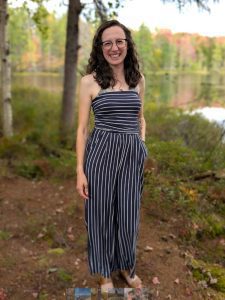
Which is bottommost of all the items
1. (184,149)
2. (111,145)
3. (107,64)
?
(184,149)

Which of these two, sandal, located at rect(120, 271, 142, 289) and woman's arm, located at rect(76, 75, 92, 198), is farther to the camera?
sandal, located at rect(120, 271, 142, 289)

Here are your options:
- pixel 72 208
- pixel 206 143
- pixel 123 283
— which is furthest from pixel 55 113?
pixel 123 283

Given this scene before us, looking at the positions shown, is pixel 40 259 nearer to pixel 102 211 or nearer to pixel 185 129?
pixel 102 211

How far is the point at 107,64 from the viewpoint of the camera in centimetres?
298

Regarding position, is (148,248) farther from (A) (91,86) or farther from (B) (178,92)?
(B) (178,92)

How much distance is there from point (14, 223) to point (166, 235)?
214cm

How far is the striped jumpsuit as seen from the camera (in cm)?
296

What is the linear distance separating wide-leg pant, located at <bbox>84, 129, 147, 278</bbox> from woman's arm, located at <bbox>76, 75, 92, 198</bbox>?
0.18 feet

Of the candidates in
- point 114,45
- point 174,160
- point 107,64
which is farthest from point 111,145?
point 174,160

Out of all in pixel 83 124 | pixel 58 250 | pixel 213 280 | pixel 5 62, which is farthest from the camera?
pixel 5 62

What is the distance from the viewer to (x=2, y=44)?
8.04m

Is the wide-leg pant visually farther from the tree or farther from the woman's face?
the tree

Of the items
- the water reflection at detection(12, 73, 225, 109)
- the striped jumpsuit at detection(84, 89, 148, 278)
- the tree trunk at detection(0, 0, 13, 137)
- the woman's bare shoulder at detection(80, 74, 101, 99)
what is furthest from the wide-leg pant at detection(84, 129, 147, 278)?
the water reflection at detection(12, 73, 225, 109)

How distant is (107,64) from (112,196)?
106cm
